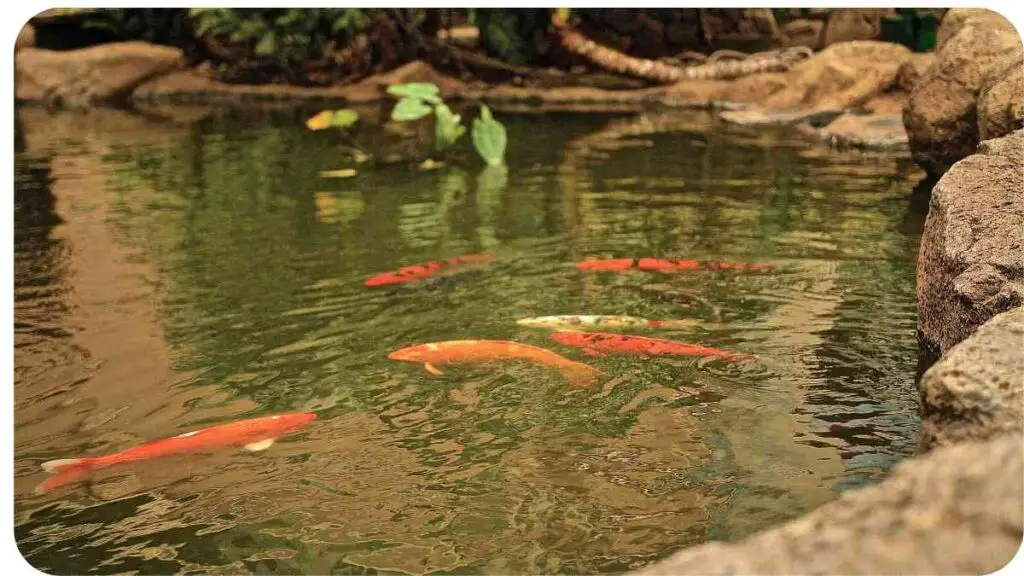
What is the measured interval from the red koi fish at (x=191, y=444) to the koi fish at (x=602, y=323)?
68.6 inches

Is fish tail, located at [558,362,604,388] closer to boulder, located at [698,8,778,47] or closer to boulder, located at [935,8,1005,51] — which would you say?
boulder, located at [935,8,1005,51]

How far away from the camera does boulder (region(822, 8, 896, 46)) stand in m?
19.0

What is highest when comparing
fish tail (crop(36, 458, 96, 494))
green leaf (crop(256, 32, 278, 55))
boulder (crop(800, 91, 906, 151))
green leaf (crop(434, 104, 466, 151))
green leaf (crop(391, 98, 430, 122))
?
green leaf (crop(256, 32, 278, 55))

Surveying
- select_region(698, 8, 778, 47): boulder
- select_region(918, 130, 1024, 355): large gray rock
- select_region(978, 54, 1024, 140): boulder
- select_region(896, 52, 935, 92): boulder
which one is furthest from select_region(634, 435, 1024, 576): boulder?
select_region(698, 8, 778, 47): boulder

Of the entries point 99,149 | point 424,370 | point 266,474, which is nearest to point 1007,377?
point 266,474

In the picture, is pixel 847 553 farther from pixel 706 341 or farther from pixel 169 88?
pixel 169 88

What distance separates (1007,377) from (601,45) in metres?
18.4

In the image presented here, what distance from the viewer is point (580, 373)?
5039mm

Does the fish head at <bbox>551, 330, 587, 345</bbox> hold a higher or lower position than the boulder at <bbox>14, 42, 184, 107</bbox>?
lower

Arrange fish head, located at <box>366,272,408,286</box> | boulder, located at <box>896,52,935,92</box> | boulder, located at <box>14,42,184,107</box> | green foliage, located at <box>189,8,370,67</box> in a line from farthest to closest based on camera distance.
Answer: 1. green foliage, located at <box>189,8,370,67</box>
2. boulder, located at <box>14,42,184,107</box>
3. boulder, located at <box>896,52,935,92</box>
4. fish head, located at <box>366,272,408,286</box>

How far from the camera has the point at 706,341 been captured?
561 cm

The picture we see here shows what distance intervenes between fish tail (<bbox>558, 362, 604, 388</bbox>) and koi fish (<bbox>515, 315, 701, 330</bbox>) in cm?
65

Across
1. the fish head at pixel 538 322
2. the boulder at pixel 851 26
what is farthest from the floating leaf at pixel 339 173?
the boulder at pixel 851 26

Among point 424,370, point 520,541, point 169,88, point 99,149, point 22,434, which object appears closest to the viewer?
point 520,541
